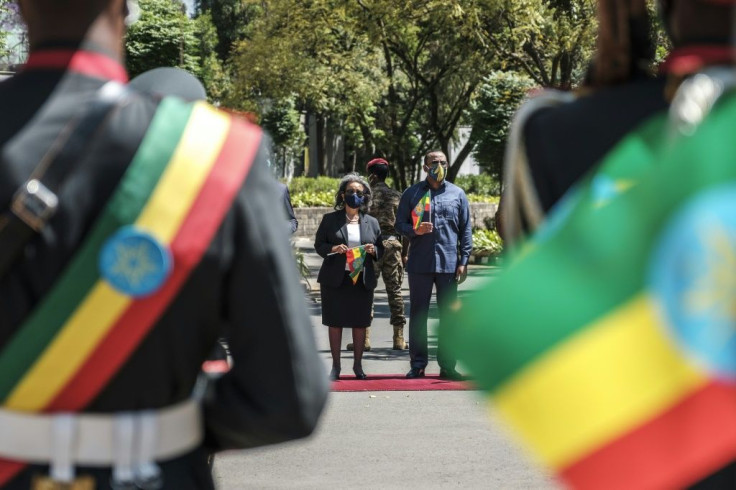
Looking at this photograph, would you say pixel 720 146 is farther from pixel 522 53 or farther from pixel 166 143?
pixel 522 53

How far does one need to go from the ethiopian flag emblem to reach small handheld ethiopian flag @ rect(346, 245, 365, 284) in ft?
31.4

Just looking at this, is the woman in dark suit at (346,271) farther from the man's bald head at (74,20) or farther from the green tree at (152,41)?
the green tree at (152,41)

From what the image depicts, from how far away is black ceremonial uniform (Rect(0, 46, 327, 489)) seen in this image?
7.41 ft

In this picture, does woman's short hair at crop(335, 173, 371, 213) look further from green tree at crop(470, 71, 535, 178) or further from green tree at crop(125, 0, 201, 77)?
green tree at crop(470, 71, 535, 178)

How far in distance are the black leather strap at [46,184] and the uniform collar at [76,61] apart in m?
0.09

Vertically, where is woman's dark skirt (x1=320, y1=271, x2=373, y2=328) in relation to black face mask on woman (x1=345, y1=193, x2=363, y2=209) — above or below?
below

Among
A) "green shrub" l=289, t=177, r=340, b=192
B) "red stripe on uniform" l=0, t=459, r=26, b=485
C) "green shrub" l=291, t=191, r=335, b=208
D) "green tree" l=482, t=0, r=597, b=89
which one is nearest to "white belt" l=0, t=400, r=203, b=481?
"red stripe on uniform" l=0, t=459, r=26, b=485

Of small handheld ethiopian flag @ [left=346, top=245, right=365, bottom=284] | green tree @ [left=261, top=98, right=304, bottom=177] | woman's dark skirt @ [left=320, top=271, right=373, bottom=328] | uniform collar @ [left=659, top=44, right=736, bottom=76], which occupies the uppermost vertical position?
uniform collar @ [left=659, top=44, right=736, bottom=76]

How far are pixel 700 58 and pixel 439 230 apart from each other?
940 cm

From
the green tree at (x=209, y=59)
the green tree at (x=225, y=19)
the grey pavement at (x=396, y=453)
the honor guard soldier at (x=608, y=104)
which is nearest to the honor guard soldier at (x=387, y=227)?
the grey pavement at (x=396, y=453)

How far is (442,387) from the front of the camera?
442 inches

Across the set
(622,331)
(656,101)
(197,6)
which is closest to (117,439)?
(622,331)

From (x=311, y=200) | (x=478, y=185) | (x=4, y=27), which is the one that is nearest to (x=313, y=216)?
(x=311, y=200)

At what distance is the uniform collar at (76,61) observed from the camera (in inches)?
93.8
